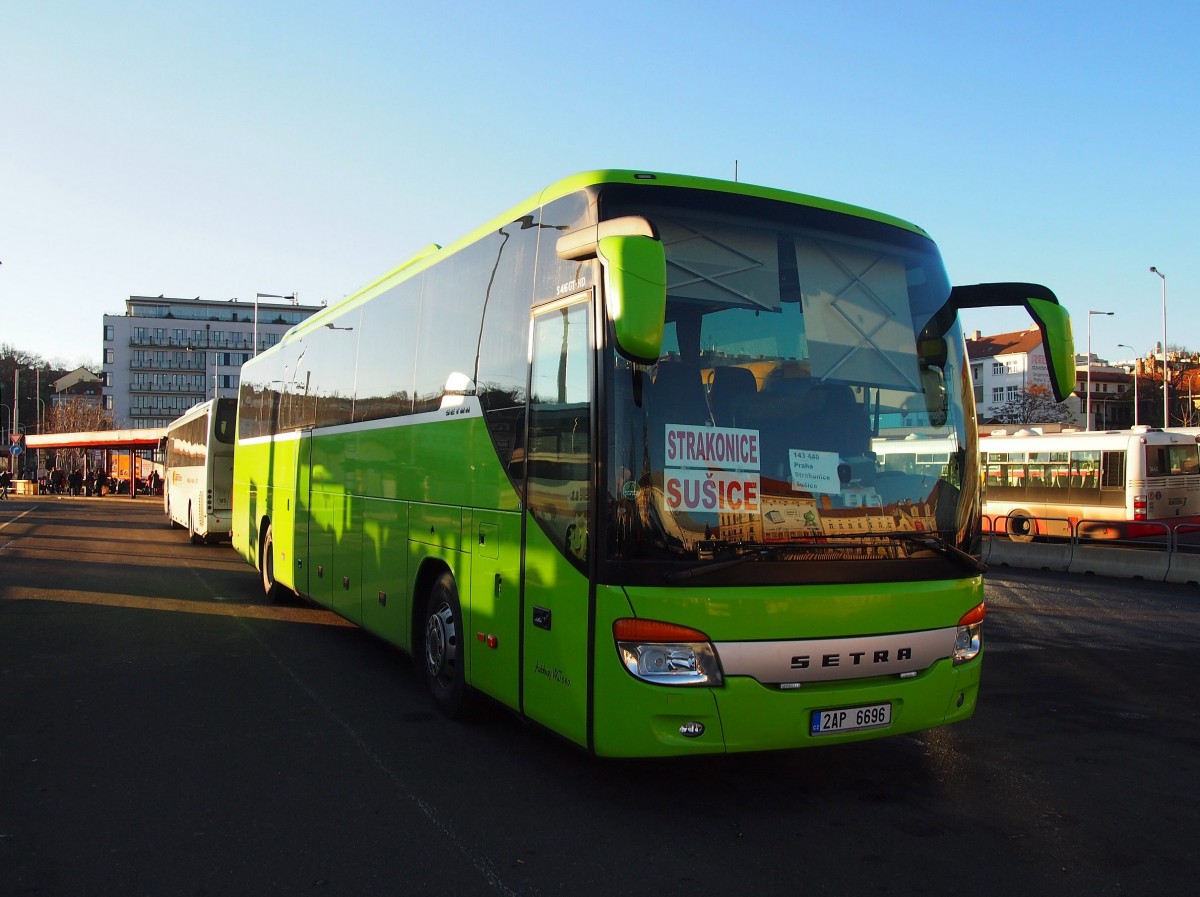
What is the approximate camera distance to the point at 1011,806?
220 inches

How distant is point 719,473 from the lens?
5.17 metres

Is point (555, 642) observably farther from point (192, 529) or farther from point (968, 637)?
point (192, 529)

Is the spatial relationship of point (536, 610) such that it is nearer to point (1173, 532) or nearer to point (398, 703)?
point (398, 703)

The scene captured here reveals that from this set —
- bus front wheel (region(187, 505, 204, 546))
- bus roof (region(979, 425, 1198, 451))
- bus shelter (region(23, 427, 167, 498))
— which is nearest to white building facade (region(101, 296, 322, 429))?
bus shelter (region(23, 427, 167, 498))

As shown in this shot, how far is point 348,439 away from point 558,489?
4821mm

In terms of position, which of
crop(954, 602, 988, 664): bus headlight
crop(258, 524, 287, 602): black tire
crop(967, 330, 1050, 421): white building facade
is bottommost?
crop(258, 524, 287, 602): black tire

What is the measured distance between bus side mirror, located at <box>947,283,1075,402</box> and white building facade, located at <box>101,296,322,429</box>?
428 feet

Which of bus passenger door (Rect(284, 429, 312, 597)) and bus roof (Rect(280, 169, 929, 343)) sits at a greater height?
bus roof (Rect(280, 169, 929, 343))

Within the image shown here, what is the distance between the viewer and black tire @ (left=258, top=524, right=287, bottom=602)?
43.8 feet

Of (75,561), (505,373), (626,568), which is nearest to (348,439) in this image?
(505,373)

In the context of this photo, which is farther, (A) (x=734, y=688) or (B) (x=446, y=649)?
(B) (x=446, y=649)

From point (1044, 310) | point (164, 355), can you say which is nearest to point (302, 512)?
point (1044, 310)

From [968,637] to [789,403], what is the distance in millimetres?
1802

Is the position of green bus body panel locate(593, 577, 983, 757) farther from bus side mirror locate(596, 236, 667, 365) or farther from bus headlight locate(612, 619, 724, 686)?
bus side mirror locate(596, 236, 667, 365)
